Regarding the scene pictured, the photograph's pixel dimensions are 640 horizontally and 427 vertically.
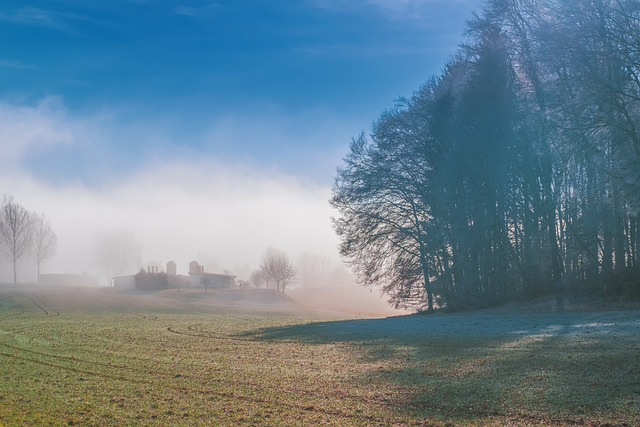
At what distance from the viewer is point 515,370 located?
1191 cm

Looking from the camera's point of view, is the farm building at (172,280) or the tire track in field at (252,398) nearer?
the tire track in field at (252,398)

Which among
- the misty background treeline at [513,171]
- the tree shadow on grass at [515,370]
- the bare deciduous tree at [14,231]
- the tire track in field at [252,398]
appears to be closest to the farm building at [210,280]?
the bare deciduous tree at [14,231]

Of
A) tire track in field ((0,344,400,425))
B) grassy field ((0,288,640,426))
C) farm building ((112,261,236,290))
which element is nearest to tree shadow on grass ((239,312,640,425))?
grassy field ((0,288,640,426))

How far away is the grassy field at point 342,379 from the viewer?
353 inches

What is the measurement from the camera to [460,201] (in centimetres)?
3525

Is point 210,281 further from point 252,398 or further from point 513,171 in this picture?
point 252,398

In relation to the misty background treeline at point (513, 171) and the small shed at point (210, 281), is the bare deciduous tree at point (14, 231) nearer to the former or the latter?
the small shed at point (210, 281)

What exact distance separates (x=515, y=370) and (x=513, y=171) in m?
22.9

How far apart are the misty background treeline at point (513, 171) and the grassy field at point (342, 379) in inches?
289

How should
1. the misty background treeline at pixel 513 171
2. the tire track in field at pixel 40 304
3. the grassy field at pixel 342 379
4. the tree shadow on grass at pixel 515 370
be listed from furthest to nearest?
the tire track in field at pixel 40 304
the misty background treeline at pixel 513 171
the grassy field at pixel 342 379
the tree shadow on grass at pixel 515 370

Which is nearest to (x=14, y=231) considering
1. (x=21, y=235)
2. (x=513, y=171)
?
(x=21, y=235)

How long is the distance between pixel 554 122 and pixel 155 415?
19.3m

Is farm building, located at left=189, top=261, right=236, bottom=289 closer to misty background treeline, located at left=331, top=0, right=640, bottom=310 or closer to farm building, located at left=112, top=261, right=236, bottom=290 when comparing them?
farm building, located at left=112, top=261, right=236, bottom=290

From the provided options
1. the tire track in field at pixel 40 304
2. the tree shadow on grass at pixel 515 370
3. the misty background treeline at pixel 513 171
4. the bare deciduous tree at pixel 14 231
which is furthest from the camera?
the bare deciduous tree at pixel 14 231
